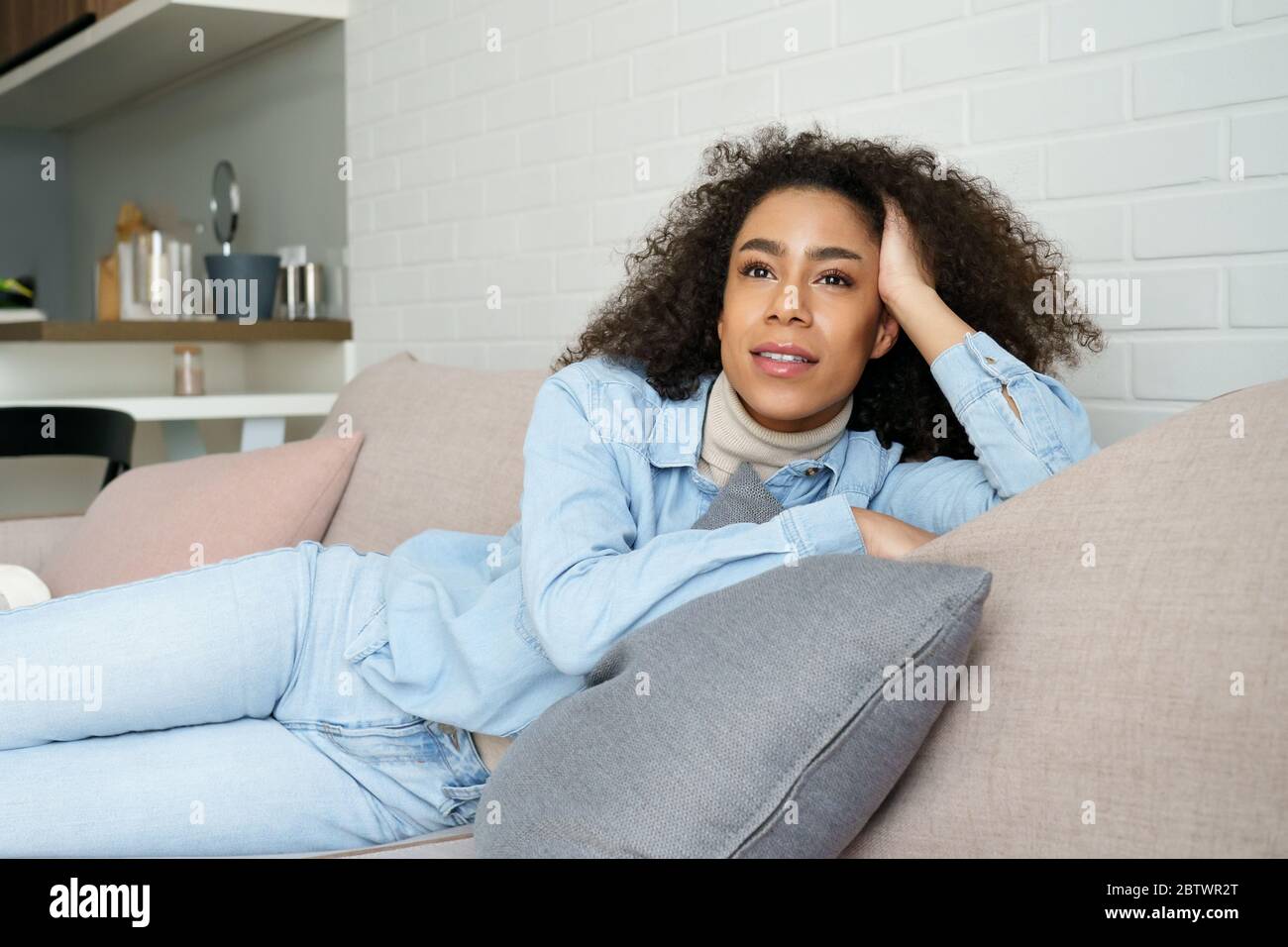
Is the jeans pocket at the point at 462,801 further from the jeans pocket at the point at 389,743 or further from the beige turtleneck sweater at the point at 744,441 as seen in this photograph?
the beige turtleneck sweater at the point at 744,441

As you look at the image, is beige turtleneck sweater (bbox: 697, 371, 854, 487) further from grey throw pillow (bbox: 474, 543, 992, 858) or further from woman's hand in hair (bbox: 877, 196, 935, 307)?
grey throw pillow (bbox: 474, 543, 992, 858)

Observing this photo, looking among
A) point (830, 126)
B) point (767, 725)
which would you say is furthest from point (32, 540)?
point (767, 725)

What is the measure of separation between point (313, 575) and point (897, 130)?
1.21 m

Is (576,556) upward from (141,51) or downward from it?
downward

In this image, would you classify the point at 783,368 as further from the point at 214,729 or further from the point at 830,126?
the point at 830,126

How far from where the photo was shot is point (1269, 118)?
1.68 metres

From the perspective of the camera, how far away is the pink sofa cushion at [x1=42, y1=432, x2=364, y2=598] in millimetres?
2162

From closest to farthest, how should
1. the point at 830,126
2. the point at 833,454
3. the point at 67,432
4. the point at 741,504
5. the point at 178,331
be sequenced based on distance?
the point at 741,504 < the point at 833,454 < the point at 830,126 < the point at 67,432 < the point at 178,331

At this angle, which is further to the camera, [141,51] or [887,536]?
[141,51]

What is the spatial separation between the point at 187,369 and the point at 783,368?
8.36ft

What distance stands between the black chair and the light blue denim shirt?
1.61m

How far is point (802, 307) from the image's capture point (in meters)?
1.49

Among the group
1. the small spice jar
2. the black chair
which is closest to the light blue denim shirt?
the black chair

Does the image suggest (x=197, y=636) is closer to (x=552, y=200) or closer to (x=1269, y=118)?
(x=1269, y=118)
